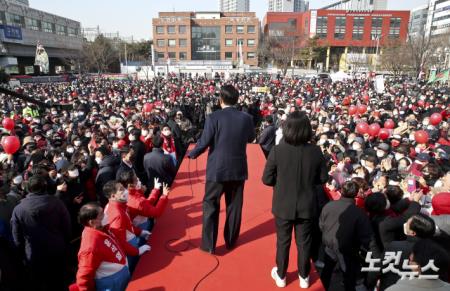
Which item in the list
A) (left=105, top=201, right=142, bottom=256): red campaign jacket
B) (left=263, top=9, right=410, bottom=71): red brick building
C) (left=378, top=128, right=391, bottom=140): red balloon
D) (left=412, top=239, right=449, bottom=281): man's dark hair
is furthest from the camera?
(left=263, top=9, right=410, bottom=71): red brick building

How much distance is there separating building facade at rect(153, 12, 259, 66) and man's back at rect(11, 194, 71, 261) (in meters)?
59.9

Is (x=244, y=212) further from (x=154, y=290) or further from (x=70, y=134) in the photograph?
(x=70, y=134)

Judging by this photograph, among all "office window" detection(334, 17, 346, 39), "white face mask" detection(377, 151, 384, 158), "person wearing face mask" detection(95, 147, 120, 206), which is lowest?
"person wearing face mask" detection(95, 147, 120, 206)

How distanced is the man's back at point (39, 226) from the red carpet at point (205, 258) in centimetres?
106

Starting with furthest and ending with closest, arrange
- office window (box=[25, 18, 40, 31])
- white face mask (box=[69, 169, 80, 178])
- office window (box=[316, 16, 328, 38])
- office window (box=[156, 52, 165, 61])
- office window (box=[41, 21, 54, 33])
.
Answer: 1. office window (box=[156, 52, 165, 61])
2. office window (box=[316, 16, 328, 38])
3. office window (box=[41, 21, 54, 33])
4. office window (box=[25, 18, 40, 31])
5. white face mask (box=[69, 169, 80, 178])

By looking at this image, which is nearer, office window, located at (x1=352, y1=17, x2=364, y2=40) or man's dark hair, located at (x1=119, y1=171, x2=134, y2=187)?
man's dark hair, located at (x1=119, y1=171, x2=134, y2=187)

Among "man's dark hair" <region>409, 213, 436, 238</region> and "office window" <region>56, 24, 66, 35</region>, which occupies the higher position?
"office window" <region>56, 24, 66, 35</region>

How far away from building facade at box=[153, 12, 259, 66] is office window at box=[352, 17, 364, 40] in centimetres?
1751

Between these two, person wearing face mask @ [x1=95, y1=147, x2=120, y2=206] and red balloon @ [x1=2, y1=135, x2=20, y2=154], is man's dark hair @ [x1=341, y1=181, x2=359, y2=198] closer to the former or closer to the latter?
person wearing face mask @ [x1=95, y1=147, x2=120, y2=206]

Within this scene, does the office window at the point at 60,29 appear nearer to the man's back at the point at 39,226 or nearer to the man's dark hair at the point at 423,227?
the man's back at the point at 39,226

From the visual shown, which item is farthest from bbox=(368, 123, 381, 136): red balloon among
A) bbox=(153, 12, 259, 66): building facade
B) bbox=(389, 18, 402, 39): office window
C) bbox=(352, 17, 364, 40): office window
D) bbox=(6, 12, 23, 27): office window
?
bbox=(389, 18, 402, 39): office window

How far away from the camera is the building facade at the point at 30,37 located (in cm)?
3978

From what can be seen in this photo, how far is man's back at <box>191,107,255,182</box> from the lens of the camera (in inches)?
115

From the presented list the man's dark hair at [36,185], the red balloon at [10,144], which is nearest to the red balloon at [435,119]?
the man's dark hair at [36,185]
